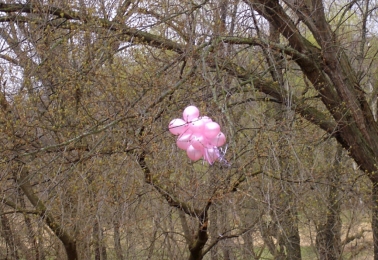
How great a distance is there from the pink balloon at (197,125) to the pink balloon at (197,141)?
3 centimetres

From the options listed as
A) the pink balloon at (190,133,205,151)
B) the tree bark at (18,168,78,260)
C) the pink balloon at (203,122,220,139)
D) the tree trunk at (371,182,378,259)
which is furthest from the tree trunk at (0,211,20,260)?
the tree trunk at (371,182,378,259)

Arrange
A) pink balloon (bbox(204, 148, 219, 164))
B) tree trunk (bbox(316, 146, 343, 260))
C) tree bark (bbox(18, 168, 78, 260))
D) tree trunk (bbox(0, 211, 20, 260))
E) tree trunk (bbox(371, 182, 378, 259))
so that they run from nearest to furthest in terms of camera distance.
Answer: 1. pink balloon (bbox(204, 148, 219, 164))
2. tree bark (bbox(18, 168, 78, 260))
3. tree trunk (bbox(0, 211, 20, 260))
4. tree trunk (bbox(371, 182, 378, 259))
5. tree trunk (bbox(316, 146, 343, 260))

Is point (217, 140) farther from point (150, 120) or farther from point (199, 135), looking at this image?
point (150, 120)

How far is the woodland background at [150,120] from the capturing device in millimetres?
4398

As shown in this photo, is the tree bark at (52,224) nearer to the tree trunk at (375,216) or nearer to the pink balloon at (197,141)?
the pink balloon at (197,141)

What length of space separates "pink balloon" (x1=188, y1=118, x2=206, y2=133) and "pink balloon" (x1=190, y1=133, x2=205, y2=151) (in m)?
0.03

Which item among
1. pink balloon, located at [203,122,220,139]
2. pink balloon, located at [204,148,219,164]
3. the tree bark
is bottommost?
pink balloon, located at [204,148,219,164]

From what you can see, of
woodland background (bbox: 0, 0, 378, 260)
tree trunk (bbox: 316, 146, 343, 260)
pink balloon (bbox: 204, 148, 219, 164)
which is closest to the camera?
pink balloon (bbox: 204, 148, 219, 164)

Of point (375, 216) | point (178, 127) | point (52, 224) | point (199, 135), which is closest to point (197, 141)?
point (199, 135)

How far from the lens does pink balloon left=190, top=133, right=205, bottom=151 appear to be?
3.32 m

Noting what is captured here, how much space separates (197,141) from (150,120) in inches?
29.4

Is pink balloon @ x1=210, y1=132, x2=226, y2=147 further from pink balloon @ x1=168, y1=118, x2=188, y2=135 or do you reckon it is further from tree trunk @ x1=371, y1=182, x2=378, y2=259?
tree trunk @ x1=371, y1=182, x2=378, y2=259

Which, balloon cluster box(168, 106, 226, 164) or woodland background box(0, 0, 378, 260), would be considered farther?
woodland background box(0, 0, 378, 260)

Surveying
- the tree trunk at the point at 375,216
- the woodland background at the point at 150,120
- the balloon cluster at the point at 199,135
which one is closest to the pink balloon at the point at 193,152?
Answer: the balloon cluster at the point at 199,135
